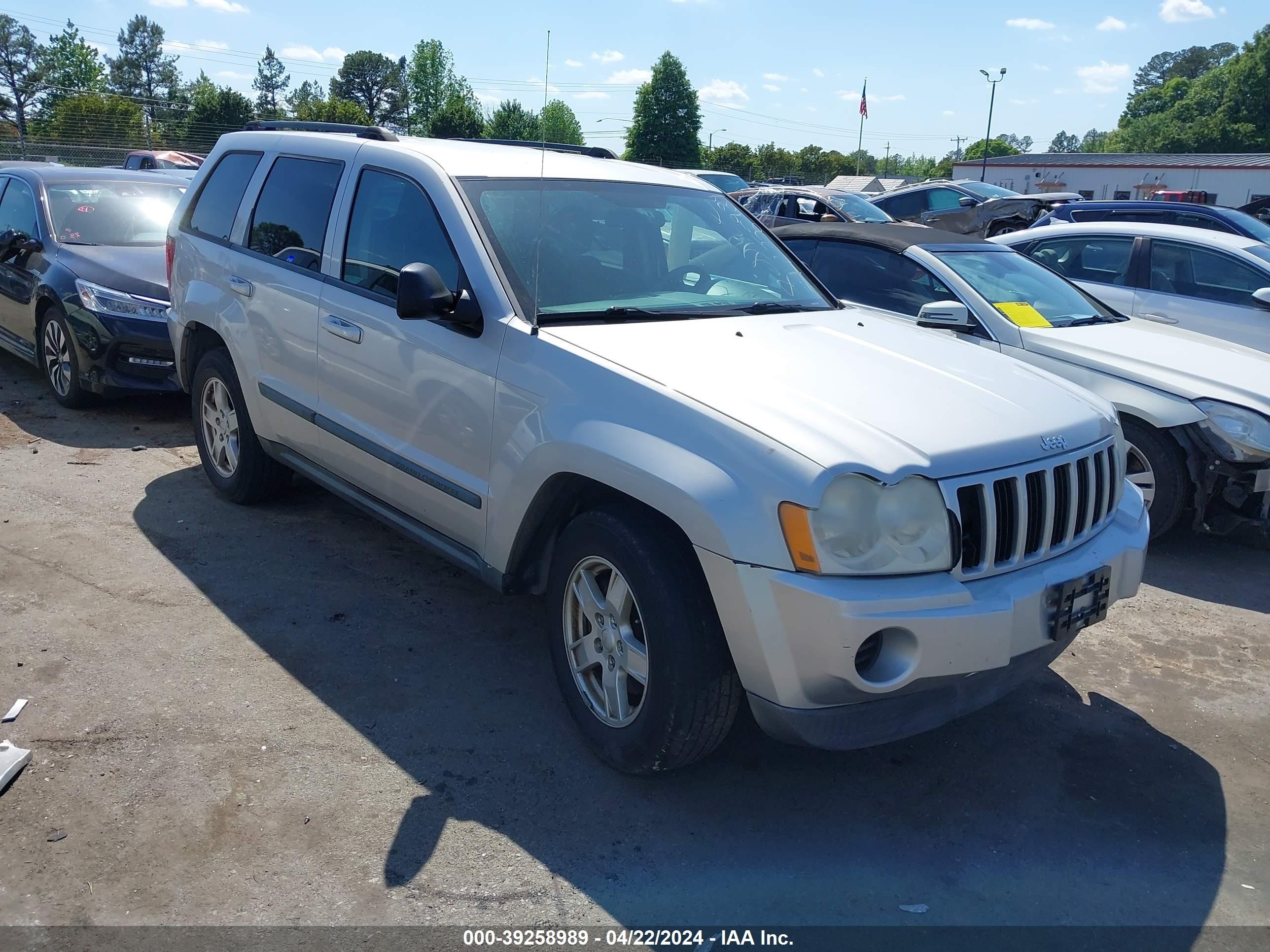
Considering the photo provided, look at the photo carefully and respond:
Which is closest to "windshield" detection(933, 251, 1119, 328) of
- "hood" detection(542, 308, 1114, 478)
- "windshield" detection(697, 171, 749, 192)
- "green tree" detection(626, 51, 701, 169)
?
"hood" detection(542, 308, 1114, 478)

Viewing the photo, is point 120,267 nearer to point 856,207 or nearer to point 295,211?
point 295,211

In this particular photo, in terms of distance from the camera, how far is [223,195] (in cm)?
548

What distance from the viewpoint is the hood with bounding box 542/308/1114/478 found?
9.44ft

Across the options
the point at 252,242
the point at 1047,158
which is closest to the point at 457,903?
the point at 252,242

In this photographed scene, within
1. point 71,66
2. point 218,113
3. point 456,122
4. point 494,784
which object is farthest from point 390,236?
point 71,66

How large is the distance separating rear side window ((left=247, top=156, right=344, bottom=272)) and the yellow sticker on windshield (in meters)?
3.97

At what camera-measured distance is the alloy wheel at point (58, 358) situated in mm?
7418

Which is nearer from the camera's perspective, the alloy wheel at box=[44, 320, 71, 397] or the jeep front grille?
the jeep front grille

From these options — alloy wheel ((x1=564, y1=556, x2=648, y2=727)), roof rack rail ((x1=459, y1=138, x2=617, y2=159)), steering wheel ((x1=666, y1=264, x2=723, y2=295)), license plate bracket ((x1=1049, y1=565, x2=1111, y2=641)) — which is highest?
roof rack rail ((x1=459, y1=138, x2=617, y2=159))

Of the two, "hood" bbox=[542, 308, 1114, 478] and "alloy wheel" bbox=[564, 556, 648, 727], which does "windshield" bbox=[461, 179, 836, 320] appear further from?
"alloy wheel" bbox=[564, 556, 648, 727]

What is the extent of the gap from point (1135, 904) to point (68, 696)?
357cm

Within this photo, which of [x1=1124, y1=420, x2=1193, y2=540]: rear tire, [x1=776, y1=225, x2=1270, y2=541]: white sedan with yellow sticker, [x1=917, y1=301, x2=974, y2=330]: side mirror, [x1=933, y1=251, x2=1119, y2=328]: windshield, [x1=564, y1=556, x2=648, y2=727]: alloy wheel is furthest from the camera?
[x1=933, y1=251, x2=1119, y2=328]: windshield

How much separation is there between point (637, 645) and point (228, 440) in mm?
3336

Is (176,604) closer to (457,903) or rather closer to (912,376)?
(457,903)
